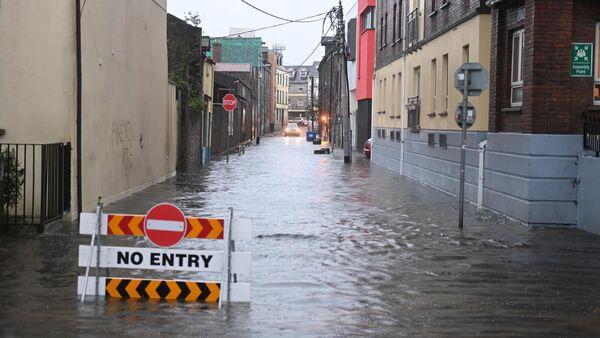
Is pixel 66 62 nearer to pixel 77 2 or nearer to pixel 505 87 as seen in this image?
pixel 77 2

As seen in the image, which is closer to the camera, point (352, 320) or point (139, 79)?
point (352, 320)

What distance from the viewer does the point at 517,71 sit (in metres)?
16.2

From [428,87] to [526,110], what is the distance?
10.6 meters

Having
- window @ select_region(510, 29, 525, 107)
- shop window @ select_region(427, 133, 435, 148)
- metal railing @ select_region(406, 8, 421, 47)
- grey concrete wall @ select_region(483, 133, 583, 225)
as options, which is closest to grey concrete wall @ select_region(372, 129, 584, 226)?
grey concrete wall @ select_region(483, 133, 583, 225)

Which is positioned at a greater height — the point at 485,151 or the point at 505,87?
the point at 505,87

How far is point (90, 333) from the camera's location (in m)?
6.78

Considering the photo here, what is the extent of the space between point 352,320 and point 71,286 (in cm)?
312

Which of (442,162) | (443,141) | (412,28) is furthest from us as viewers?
(412,28)

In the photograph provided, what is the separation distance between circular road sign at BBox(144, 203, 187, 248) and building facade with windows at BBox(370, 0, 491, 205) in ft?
38.4

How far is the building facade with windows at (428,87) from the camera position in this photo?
1888 centimetres

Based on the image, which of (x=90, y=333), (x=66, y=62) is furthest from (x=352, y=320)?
(x=66, y=62)

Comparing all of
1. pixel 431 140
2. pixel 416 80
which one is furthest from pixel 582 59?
pixel 416 80

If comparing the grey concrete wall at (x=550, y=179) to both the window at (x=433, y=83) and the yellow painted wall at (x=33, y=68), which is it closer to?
the yellow painted wall at (x=33, y=68)

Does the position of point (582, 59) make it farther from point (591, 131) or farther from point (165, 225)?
point (165, 225)
